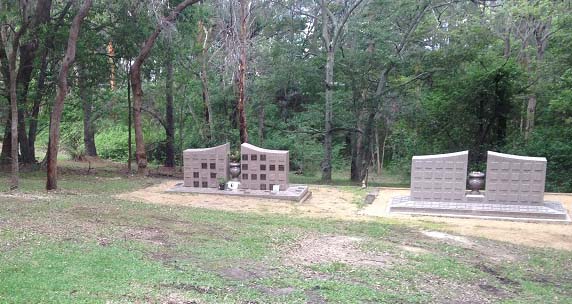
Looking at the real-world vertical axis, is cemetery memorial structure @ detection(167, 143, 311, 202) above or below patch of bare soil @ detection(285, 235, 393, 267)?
above

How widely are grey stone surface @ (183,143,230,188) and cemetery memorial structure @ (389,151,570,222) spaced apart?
15.2 ft

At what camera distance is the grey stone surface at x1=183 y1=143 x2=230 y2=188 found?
13016mm

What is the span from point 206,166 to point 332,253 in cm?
703

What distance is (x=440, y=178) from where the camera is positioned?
11.5 m

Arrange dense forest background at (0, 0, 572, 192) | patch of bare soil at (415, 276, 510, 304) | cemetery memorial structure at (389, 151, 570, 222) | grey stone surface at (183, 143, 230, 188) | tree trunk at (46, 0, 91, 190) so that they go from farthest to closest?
1. dense forest background at (0, 0, 572, 192)
2. grey stone surface at (183, 143, 230, 188)
3. tree trunk at (46, 0, 91, 190)
4. cemetery memorial structure at (389, 151, 570, 222)
5. patch of bare soil at (415, 276, 510, 304)

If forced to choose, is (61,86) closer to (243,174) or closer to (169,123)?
(243,174)

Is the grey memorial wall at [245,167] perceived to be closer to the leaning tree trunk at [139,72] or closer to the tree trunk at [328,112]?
the leaning tree trunk at [139,72]

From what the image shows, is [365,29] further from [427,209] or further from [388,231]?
[388,231]

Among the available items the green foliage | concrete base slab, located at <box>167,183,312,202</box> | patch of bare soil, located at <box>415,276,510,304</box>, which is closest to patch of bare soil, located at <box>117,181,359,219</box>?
concrete base slab, located at <box>167,183,312,202</box>

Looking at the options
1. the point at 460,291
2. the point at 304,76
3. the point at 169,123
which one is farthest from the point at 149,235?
the point at 304,76

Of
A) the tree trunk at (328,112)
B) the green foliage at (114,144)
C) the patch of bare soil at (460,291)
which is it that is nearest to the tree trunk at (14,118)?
the patch of bare soil at (460,291)

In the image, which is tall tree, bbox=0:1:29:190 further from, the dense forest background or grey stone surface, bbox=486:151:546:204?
grey stone surface, bbox=486:151:546:204

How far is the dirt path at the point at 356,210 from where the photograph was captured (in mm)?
8742

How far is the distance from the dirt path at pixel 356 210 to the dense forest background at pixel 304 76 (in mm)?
3174
